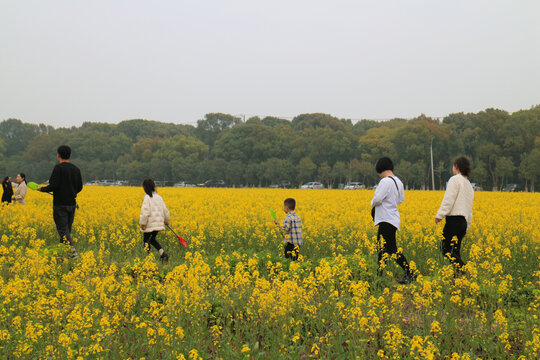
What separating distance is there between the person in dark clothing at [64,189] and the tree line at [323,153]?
55.7 m

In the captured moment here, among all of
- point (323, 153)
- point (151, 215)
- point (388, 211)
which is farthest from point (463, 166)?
point (323, 153)

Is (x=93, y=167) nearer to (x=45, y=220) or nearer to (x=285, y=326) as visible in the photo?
(x=45, y=220)

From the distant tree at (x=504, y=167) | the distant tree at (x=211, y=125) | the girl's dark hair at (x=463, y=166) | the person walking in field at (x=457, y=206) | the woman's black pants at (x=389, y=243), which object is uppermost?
the distant tree at (x=211, y=125)

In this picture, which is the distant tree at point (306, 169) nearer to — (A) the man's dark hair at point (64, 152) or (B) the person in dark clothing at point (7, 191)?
(B) the person in dark clothing at point (7, 191)

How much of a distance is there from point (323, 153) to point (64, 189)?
6548 cm

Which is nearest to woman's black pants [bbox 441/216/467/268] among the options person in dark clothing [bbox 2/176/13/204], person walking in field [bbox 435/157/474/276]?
person walking in field [bbox 435/157/474/276]

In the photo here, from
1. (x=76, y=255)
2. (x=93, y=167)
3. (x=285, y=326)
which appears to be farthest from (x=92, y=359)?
(x=93, y=167)

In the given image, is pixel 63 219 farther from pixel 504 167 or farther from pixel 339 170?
pixel 339 170

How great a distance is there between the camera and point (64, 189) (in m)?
7.71

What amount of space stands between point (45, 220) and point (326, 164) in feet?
196

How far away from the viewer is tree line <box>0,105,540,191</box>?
58250 mm

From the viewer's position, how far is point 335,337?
14.2 feet

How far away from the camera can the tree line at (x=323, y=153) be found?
191ft

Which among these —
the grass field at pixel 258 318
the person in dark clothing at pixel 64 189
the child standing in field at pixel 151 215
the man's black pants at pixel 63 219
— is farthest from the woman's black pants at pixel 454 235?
the man's black pants at pixel 63 219
